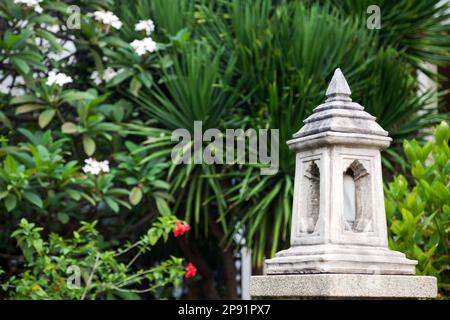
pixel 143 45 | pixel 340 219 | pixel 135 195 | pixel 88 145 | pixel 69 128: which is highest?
pixel 143 45

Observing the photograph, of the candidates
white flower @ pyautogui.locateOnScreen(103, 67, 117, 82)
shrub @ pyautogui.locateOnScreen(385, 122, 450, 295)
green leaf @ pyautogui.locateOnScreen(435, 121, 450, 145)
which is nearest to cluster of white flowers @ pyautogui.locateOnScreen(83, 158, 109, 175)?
white flower @ pyautogui.locateOnScreen(103, 67, 117, 82)

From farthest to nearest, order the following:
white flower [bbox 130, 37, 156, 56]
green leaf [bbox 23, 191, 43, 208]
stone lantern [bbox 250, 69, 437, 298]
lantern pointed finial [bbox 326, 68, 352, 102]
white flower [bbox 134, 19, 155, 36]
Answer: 1. white flower [bbox 134, 19, 155, 36]
2. white flower [bbox 130, 37, 156, 56]
3. green leaf [bbox 23, 191, 43, 208]
4. lantern pointed finial [bbox 326, 68, 352, 102]
5. stone lantern [bbox 250, 69, 437, 298]

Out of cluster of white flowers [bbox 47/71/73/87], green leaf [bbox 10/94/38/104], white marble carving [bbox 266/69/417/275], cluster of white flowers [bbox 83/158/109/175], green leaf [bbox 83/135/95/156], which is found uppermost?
cluster of white flowers [bbox 47/71/73/87]

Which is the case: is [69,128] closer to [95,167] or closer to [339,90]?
[95,167]

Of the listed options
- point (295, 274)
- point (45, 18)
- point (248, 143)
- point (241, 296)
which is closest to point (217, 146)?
point (248, 143)

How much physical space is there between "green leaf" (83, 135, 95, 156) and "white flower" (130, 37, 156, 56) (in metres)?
0.78

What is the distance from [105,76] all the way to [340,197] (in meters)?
3.47

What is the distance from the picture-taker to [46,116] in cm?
659

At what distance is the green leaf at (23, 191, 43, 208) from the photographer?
6.10 m

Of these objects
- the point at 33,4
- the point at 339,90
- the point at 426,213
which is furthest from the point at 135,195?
the point at 339,90

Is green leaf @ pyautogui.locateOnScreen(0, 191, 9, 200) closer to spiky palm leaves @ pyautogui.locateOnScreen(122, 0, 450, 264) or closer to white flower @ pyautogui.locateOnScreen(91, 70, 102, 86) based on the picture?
spiky palm leaves @ pyautogui.locateOnScreen(122, 0, 450, 264)

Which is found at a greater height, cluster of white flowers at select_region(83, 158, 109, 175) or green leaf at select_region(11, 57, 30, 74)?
green leaf at select_region(11, 57, 30, 74)
